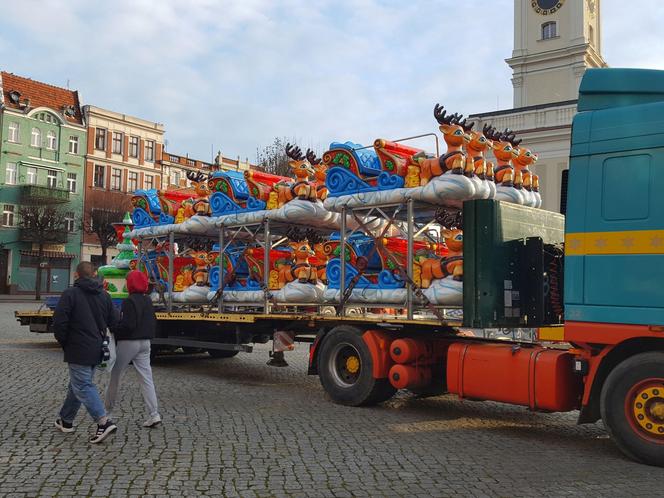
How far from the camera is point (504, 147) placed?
30.0ft

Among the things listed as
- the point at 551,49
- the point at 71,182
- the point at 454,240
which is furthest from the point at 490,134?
the point at 71,182

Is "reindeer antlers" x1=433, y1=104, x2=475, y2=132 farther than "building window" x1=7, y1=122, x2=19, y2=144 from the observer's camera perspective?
No

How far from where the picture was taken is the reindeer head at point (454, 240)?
328 inches

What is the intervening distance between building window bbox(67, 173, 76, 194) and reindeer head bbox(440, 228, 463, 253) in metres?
48.7

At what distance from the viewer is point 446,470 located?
5.80 meters

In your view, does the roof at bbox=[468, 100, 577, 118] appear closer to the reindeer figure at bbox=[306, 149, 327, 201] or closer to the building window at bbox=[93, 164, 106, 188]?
the reindeer figure at bbox=[306, 149, 327, 201]

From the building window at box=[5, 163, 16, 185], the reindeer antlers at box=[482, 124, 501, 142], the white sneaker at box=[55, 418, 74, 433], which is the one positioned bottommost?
the white sneaker at box=[55, 418, 74, 433]

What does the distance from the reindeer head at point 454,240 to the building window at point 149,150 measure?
52.9 m

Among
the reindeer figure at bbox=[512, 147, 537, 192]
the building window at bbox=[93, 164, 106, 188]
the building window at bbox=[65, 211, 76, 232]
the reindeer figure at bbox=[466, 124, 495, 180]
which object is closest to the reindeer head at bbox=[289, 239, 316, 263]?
the reindeer figure at bbox=[466, 124, 495, 180]

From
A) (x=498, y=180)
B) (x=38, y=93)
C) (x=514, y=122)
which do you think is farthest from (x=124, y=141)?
(x=498, y=180)

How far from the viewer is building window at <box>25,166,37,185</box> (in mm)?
50022

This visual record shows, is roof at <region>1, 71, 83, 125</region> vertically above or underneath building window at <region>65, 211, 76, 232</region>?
above

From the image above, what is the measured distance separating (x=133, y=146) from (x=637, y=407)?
55.4m

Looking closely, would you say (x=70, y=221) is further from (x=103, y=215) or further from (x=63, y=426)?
(x=63, y=426)
